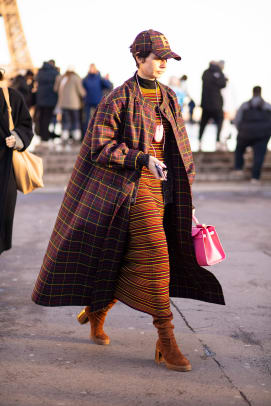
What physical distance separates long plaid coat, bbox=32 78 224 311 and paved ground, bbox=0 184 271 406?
304 millimetres

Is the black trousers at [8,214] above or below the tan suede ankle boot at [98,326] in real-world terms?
above

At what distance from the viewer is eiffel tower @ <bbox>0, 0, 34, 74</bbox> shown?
43.6 metres

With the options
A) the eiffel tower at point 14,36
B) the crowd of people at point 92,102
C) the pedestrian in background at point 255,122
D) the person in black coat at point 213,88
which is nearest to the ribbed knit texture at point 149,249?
the crowd of people at point 92,102

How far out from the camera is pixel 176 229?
12.4ft

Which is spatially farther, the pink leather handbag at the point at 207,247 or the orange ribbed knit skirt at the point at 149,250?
the pink leather handbag at the point at 207,247

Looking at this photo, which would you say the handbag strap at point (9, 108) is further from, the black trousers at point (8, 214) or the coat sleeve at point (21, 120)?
the black trousers at point (8, 214)

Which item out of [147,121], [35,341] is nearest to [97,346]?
[35,341]

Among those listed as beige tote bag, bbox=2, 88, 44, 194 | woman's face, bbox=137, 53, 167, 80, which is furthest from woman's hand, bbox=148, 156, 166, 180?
beige tote bag, bbox=2, 88, 44, 194

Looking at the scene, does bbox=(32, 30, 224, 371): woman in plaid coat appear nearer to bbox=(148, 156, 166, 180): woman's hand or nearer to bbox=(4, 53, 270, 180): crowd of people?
bbox=(148, 156, 166, 180): woman's hand

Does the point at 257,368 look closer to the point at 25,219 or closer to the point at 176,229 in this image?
the point at 176,229

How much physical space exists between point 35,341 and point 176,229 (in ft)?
3.41

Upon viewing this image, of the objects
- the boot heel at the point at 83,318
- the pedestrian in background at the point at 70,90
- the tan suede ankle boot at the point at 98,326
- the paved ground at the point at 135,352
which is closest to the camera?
the paved ground at the point at 135,352

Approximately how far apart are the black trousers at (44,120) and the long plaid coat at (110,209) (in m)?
A: 11.6

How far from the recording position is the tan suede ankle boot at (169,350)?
3521 millimetres
